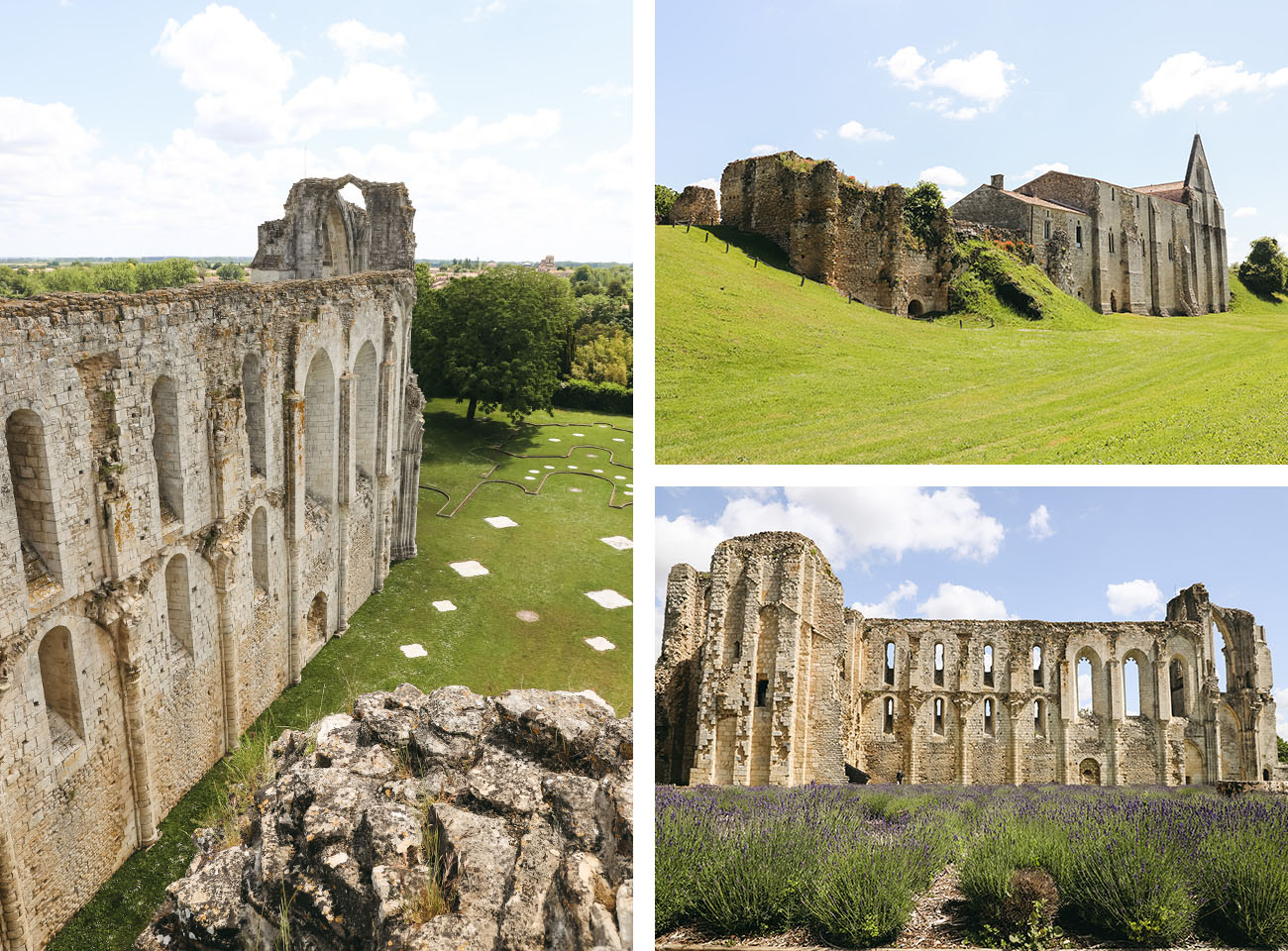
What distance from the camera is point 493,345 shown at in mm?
35094

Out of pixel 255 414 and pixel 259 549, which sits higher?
pixel 255 414

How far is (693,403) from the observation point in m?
6.82

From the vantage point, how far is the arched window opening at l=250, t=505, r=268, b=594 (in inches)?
574

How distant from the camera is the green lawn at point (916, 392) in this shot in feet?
21.8

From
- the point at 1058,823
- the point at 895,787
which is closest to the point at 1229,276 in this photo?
the point at 895,787

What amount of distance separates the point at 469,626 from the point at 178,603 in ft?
24.3

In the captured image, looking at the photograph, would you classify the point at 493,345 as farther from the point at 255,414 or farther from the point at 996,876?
the point at 996,876

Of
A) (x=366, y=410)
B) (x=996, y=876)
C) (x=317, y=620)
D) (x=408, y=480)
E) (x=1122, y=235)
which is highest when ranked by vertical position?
(x=1122, y=235)

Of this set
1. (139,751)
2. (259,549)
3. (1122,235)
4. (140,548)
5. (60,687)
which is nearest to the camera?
(60,687)

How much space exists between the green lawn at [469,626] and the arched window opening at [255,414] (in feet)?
15.0

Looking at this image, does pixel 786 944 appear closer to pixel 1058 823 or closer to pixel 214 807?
pixel 1058 823

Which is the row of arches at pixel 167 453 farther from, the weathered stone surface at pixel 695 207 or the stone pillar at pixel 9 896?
the weathered stone surface at pixel 695 207

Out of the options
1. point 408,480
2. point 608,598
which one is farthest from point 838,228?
point 408,480

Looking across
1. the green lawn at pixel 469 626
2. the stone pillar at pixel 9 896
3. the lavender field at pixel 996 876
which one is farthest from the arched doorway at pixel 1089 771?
the stone pillar at pixel 9 896
